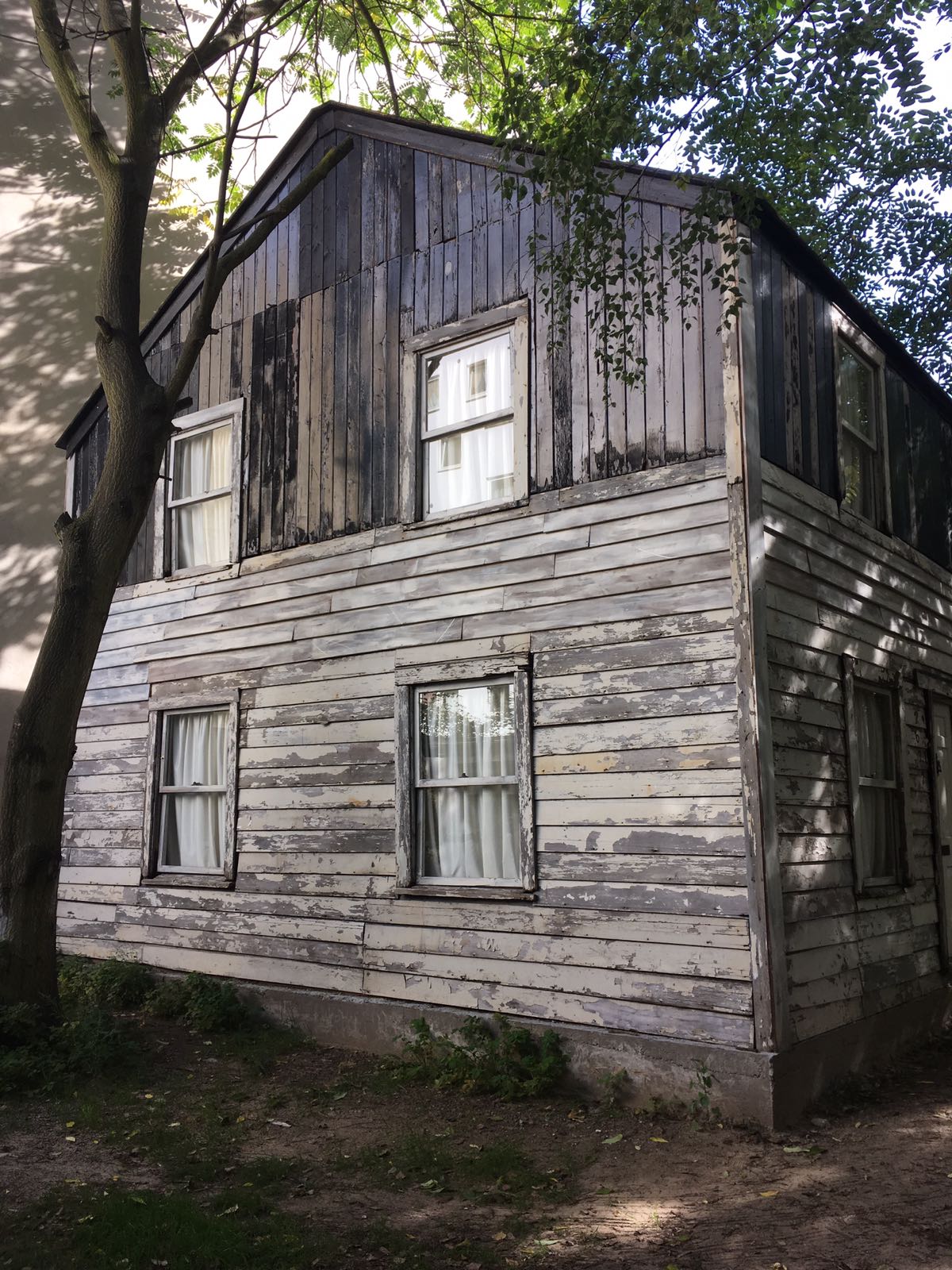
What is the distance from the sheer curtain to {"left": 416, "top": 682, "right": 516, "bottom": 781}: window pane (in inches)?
65.3

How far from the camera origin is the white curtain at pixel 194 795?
11008 millimetres

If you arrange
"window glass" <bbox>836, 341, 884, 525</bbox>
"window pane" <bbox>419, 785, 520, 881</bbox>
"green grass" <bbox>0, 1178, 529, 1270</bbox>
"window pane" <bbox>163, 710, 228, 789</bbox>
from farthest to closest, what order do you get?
1. "window pane" <bbox>163, 710, 228, 789</bbox>
2. "window glass" <bbox>836, 341, 884, 525</bbox>
3. "window pane" <bbox>419, 785, 520, 881</bbox>
4. "green grass" <bbox>0, 1178, 529, 1270</bbox>

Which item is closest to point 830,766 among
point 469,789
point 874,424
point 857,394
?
point 469,789

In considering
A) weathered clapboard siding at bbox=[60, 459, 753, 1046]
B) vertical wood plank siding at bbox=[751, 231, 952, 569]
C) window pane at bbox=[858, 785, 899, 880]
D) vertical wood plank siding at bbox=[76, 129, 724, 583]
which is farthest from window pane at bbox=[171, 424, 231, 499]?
window pane at bbox=[858, 785, 899, 880]

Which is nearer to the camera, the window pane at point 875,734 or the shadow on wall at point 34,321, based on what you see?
the window pane at point 875,734

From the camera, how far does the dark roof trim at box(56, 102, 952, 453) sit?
810cm

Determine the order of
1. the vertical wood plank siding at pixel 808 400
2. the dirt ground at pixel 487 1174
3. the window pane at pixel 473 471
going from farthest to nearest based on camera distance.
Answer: the window pane at pixel 473 471, the vertical wood plank siding at pixel 808 400, the dirt ground at pixel 487 1174

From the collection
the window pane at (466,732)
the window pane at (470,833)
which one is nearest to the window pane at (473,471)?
the window pane at (466,732)

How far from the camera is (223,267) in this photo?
32.6ft

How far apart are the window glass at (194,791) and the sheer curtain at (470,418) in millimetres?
3451

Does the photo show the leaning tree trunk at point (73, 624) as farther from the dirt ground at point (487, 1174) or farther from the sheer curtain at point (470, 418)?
the sheer curtain at point (470, 418)

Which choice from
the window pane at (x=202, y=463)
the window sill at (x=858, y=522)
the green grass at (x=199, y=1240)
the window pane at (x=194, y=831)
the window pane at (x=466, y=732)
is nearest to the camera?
the green grass at (x=199, y=1240)

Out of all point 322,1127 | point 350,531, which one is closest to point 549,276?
point 350,531

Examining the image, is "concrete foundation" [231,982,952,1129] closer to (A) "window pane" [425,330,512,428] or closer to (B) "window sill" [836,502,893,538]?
(B) "window sill" [836,502,893,538]
